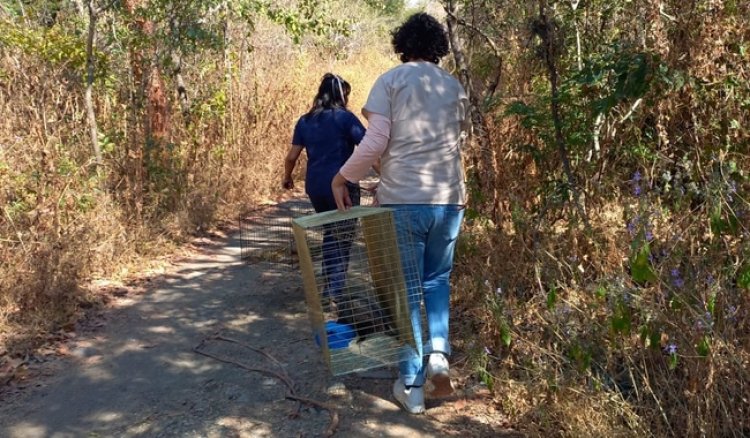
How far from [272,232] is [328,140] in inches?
77.3

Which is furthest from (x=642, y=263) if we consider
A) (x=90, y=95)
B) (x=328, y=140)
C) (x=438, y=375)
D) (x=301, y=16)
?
(x=301, y=16)

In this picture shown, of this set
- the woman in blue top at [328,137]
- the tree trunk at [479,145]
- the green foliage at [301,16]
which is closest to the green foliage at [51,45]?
the green foliage at [301,16]

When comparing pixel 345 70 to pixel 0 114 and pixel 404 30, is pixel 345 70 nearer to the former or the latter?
pixel 0 114

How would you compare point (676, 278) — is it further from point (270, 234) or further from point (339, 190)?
point (270, 234)

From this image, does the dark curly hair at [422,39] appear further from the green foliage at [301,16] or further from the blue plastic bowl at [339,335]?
the green foliage at [301,16]

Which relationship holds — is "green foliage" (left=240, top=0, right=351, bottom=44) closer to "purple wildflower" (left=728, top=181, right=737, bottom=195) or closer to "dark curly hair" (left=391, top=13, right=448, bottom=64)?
"dark curly hair" (left=391, top=13, right=448, bottom=64)

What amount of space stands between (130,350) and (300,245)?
6.09ft

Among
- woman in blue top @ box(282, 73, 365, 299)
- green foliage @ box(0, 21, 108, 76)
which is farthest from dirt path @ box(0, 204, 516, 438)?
green foliage @ box(0, 21, 108, 76)

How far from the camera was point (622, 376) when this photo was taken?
3277 mm

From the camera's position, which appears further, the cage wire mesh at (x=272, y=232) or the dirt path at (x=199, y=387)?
the cage wire mesh at (x=272, y=232)

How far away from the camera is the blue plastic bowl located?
3.56 m

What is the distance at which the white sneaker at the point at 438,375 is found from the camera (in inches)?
137

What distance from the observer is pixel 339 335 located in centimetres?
362

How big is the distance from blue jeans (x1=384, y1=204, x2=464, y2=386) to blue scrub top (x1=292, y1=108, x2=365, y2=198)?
1.33 meters
